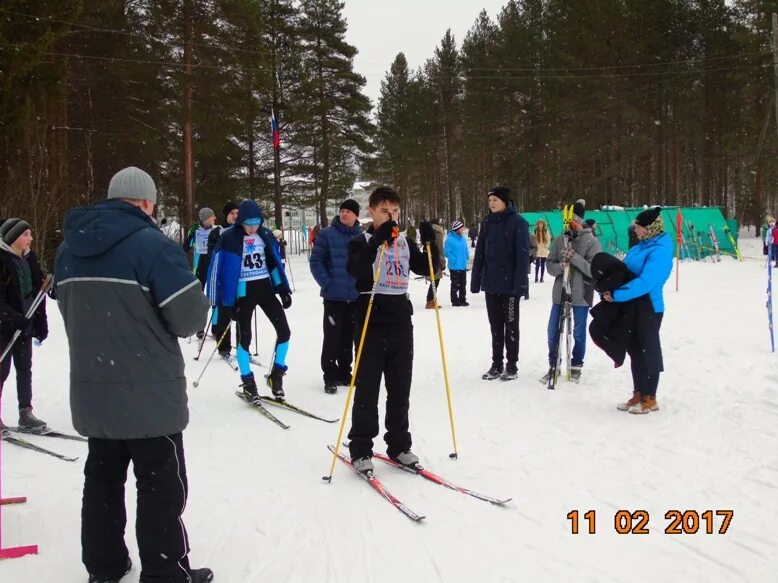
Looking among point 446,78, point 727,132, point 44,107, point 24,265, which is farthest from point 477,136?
point 24,265

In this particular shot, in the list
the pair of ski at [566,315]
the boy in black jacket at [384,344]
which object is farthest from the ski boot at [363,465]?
the pair of ski at [566,315]

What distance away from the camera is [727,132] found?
33.7 m

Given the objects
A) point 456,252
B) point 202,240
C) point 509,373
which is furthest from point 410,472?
point 456,252

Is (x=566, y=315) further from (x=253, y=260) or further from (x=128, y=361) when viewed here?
(x=128, y=361)

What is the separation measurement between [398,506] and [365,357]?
1.08 m

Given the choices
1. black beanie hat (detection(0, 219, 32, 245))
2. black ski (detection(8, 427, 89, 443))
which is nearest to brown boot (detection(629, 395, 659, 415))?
black ski (detection(8, 427, 89, 443))

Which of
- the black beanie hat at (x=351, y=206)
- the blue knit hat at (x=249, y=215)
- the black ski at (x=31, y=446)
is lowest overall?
the black ski at (x=31, y=446)

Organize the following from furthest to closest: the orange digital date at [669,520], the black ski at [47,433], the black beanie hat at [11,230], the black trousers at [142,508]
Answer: the black ski at [47,433]
the black beanie hat at [11,230]
the orange digital date at [669,520]
the black trousers at [142,508]

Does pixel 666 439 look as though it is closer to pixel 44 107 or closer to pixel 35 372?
pixel 35 372

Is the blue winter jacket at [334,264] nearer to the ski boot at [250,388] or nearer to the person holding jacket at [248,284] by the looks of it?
the person holding jacket at [248,284]

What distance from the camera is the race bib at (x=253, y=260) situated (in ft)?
20.9

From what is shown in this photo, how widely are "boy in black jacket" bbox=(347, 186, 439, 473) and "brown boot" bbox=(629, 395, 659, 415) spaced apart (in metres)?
2.44

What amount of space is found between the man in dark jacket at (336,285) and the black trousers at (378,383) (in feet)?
8.31

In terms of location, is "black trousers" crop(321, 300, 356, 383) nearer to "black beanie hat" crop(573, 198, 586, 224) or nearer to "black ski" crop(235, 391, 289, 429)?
"black ski" crop(235, 391, 289, 429)
